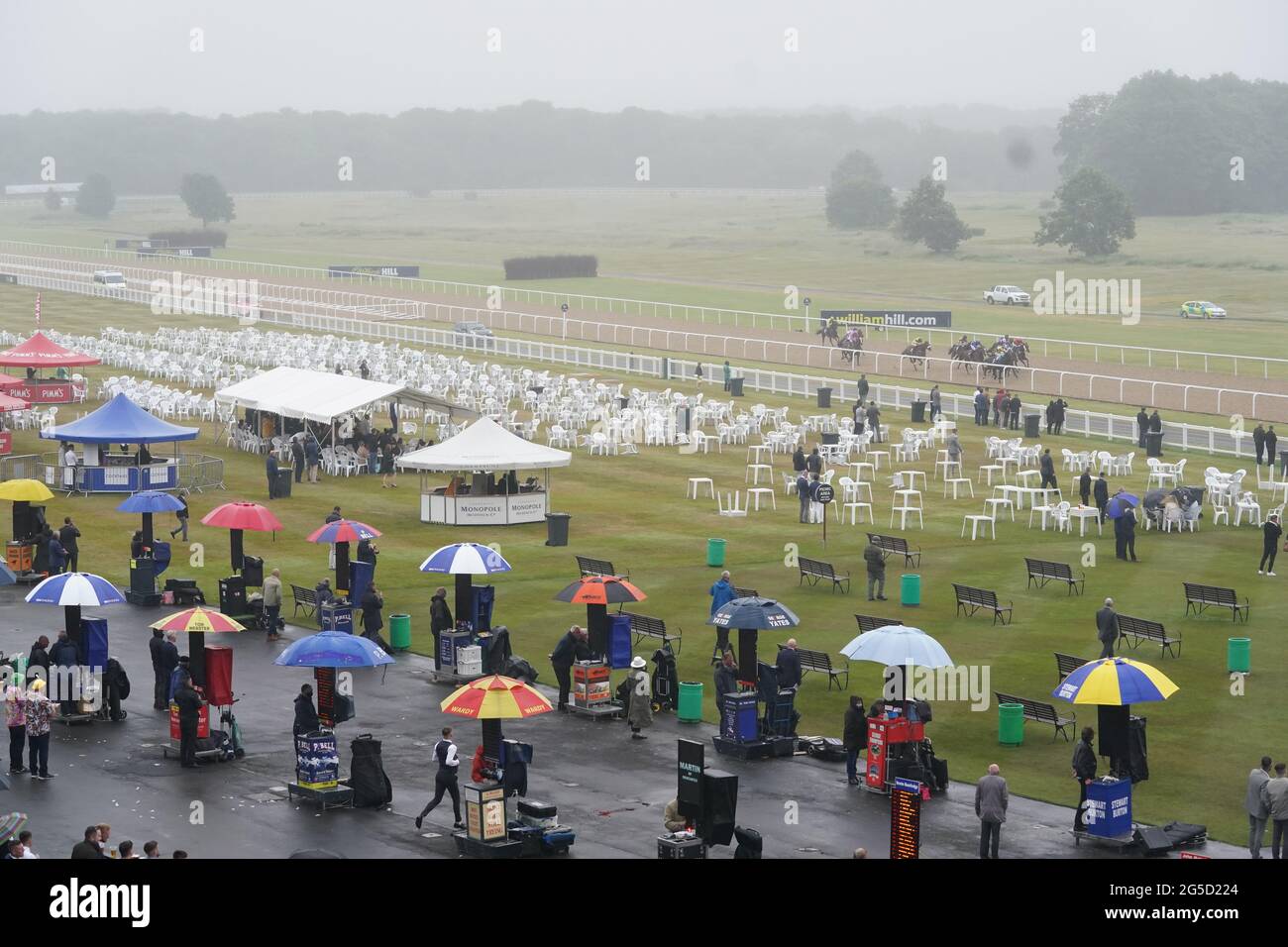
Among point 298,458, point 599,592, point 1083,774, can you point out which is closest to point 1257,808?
point 1083,774

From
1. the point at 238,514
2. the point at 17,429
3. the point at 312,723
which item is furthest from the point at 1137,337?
the point at 312,723

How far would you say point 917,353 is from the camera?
67.4 metres

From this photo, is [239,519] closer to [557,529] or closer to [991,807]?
[557,529]

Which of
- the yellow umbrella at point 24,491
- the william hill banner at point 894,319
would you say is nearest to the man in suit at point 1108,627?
the yellow umbrella at point 24,491

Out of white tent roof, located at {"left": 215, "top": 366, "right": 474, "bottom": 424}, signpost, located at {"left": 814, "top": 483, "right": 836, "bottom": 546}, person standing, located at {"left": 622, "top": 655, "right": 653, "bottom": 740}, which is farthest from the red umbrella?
white tent roof, located at {"left": 215, "top": 366, "right": 474, "bottom": 424}

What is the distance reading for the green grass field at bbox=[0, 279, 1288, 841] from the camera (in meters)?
23.4

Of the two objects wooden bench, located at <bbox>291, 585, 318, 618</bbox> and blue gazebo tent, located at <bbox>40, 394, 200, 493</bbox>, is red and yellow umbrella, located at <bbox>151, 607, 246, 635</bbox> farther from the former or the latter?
blue gazebo tent, located at <bbox>40, 394, 200, 493</bbox>

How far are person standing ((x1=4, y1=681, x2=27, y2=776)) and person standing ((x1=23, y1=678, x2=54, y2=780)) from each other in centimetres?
7

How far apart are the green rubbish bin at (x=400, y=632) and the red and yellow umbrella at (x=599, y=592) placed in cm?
361

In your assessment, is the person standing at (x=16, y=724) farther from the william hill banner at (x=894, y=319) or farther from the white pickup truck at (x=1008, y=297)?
the white pickup truck at (x=1008, y=297)
